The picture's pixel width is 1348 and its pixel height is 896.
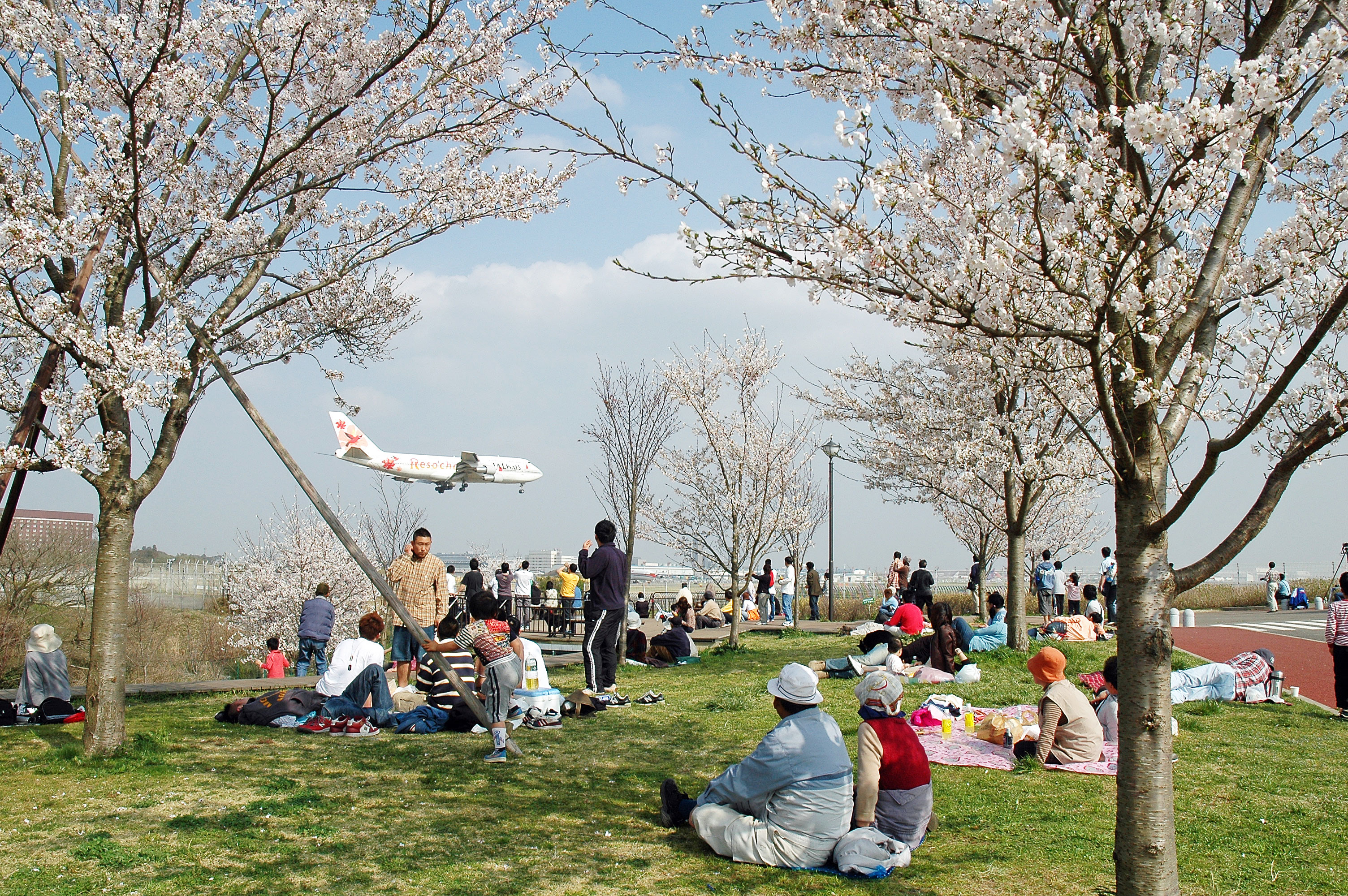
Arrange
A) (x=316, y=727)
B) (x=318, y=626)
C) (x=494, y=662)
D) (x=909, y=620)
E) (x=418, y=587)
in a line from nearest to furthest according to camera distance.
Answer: (x=494, y=662) < (x=316, y=727) < (x=418, y=587) < (x=318, y=626) < (x=909, y=620)

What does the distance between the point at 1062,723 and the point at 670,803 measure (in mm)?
3295

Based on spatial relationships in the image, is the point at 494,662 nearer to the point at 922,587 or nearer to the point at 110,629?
the point at 110,629

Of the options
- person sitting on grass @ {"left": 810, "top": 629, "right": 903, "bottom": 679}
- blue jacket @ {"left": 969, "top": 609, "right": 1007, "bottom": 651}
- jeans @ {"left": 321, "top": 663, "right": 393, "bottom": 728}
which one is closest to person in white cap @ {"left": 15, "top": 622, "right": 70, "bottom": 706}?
jeans @ {"left": 321, "top": 663, "right": 393, "bottom": 728}

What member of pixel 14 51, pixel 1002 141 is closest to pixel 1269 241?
pixel 1002 141

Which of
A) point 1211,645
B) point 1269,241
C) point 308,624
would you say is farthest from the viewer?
point 1211,645

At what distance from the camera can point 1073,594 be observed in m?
24.7

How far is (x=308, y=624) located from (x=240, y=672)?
1453cm

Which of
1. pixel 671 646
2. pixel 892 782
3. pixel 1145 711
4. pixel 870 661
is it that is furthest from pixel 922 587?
pixel 1145 711

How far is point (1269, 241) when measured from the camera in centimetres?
387

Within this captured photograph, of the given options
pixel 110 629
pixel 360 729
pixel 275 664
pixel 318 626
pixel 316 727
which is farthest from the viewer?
pixel 275 664

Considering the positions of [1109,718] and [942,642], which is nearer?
[1109,718]

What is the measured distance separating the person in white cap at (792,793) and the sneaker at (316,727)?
460 centimetres

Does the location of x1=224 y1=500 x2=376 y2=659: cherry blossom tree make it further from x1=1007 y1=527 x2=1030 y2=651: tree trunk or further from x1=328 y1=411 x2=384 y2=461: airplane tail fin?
x1=1007 y1=527 x2=1030 y2=651: tree trunk

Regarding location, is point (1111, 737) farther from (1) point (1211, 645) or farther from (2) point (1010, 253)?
(1) point (1211, 645)
